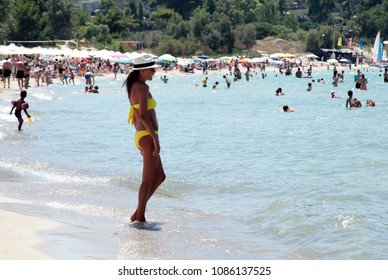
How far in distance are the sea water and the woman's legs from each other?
24 cm

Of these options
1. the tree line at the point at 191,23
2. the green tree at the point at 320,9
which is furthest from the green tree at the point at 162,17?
the green tree at the point at 320,9

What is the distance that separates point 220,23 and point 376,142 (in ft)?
310

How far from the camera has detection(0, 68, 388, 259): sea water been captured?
8.01m

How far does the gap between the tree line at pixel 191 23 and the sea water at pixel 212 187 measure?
126 feet

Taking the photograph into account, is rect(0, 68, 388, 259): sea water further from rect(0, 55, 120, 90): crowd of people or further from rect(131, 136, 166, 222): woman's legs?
rect(0, 55, 120, 90): crowd of people

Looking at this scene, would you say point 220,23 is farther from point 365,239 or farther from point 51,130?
point 365,239

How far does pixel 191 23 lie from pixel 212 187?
102 metres

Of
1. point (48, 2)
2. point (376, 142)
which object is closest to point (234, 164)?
point (376, 142)

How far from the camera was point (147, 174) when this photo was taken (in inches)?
321

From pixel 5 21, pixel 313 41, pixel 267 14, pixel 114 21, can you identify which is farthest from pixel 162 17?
pixel 5 21

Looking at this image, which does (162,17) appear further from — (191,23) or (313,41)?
(313,41)

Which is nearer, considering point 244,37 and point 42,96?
point 42,96

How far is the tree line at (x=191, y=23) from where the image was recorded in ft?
261

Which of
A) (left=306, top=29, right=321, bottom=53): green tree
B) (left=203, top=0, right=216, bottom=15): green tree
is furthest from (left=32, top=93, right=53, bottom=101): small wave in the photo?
(left=203, top=0, right=216, bottom=15): green tree
